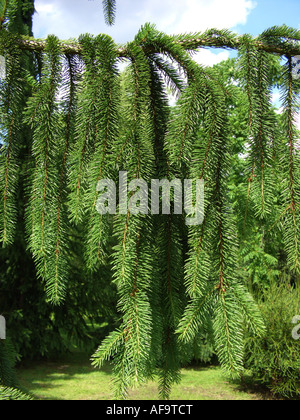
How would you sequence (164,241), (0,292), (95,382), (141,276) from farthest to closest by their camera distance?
1. (0,292)
2. (95,382)
3. (164,241)
4. (141,276)

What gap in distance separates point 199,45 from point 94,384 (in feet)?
20.8

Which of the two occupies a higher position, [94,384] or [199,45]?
[199,45]

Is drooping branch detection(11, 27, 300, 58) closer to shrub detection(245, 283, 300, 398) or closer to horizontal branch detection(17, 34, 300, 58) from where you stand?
horizontal branch detection(17, 34, 300, 58)

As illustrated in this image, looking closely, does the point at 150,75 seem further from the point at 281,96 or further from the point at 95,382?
the point at 95,382

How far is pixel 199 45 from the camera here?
1223mm

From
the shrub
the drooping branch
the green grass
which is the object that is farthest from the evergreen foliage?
the green grass

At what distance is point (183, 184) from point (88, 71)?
17.2 inches

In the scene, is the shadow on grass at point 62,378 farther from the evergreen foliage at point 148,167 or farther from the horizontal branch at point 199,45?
the horizontal branch at point 199,45

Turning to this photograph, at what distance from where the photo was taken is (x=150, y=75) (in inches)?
47.1

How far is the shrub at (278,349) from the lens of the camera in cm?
522

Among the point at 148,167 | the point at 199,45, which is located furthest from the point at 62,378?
the point at 199,45

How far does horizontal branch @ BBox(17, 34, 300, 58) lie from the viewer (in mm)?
1153

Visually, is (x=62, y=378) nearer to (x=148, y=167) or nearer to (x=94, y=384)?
(x=94, y=384)
